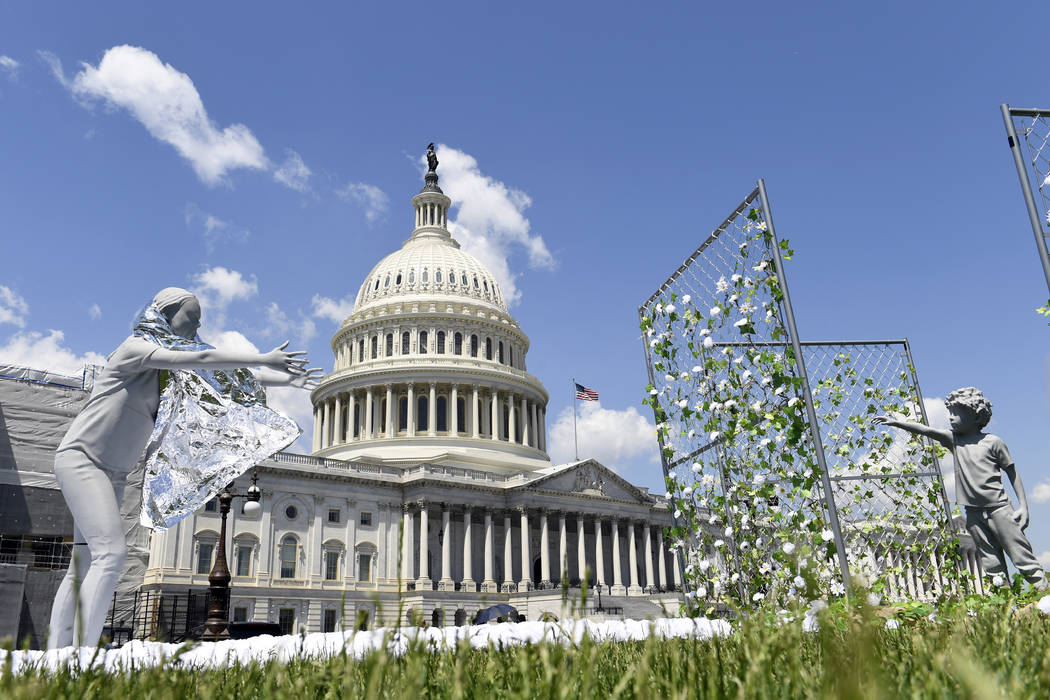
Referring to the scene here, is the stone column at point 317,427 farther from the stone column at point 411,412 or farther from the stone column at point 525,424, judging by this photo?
the stone column at point 525,424

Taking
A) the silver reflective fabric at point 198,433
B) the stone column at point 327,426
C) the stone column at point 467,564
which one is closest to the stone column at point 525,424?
the stone column at point 467,564

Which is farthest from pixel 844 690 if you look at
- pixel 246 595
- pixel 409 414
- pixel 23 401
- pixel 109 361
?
pixel 409 414

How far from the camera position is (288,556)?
56000mm

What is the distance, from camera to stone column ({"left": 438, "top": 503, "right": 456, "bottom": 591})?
194 feet

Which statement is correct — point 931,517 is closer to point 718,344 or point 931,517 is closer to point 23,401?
point 718,344

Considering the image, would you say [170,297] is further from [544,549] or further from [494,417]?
[494,417]

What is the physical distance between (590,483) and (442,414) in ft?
51.1

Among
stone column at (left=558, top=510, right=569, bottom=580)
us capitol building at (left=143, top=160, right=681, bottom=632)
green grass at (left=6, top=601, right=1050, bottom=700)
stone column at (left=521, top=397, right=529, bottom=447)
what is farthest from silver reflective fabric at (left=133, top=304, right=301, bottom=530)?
stone column at (left=521, top=397, right=529, bottom=447)

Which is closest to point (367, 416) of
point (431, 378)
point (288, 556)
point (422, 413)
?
point (422, 413)

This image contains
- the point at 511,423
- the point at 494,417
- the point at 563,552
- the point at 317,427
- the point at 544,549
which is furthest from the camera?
the point at 317,427

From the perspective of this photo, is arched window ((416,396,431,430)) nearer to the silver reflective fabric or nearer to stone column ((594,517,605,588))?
stone column ((594,517,605,588))

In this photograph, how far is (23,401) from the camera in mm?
31656

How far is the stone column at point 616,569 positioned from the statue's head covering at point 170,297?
60.9 meters

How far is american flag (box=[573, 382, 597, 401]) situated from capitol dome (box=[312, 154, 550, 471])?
11.0 metres
